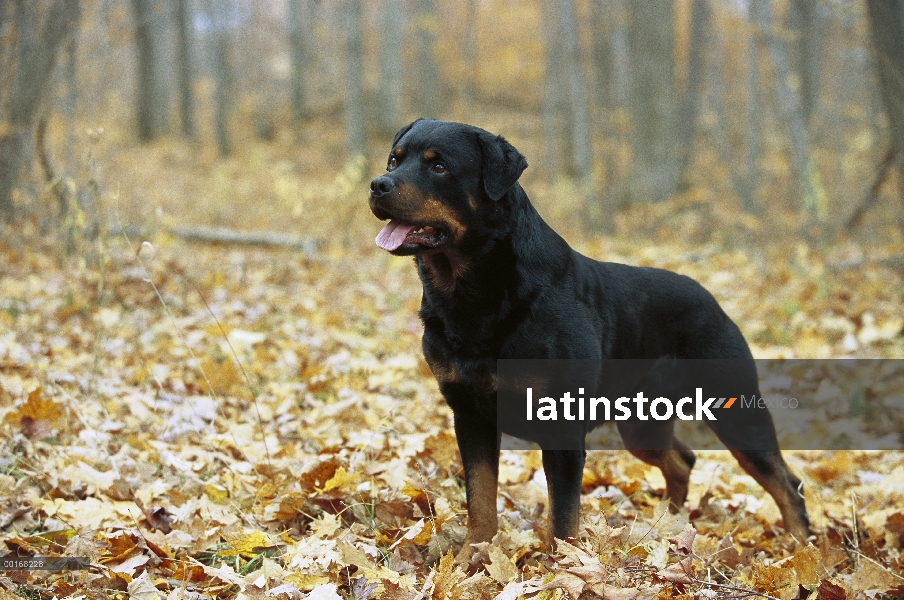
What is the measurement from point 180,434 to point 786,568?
316 cm

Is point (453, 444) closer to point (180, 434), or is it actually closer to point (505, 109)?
point (180, 434)

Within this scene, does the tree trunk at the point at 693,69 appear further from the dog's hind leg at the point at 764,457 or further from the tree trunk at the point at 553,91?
the dog's hind leg at the point at 764,457

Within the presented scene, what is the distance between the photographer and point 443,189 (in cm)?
315

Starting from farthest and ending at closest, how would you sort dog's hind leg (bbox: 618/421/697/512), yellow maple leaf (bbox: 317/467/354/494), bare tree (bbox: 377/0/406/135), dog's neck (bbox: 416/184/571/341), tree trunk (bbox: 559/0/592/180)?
bare tree (bbox: 377/0/406/135)
tree trunk (bbox: 559/0/592/180)
dog's hind leg (bbox: 618/421/697/512)
yellow maple leaf (bbox: 317/467/354/494)
dog's neck (bbox: 416/184/571/341)

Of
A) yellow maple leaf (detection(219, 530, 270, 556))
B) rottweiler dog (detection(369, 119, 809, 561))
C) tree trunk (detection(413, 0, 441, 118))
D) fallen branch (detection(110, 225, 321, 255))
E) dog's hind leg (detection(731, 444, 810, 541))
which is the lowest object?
dog's hind leg (detection(731, 444, 810, 541))

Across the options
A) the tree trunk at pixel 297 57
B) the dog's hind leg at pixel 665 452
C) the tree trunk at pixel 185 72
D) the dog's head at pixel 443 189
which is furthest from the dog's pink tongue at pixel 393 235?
the tree trunk at pixel 297 57

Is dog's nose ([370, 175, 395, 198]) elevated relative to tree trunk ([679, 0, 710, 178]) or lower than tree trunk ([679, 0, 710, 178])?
lower

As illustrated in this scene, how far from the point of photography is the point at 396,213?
9.93 ft

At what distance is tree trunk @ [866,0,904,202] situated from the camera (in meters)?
6.94

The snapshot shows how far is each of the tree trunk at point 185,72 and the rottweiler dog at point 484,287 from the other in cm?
2160

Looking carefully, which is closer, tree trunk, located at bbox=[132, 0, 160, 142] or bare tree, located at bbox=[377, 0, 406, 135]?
bare tree, located at bbox=[377, 0, 406, 135]

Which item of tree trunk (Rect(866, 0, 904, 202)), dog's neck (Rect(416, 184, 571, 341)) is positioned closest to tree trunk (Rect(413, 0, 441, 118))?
tree trunk (Rect(866, 0, 904, 202))

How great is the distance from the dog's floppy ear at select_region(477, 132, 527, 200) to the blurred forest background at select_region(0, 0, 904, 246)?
2.22 meters

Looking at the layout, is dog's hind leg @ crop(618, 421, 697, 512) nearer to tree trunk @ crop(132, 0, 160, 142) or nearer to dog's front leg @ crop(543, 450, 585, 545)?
dog's front leg @ crop(543, 450, 585, 545)
